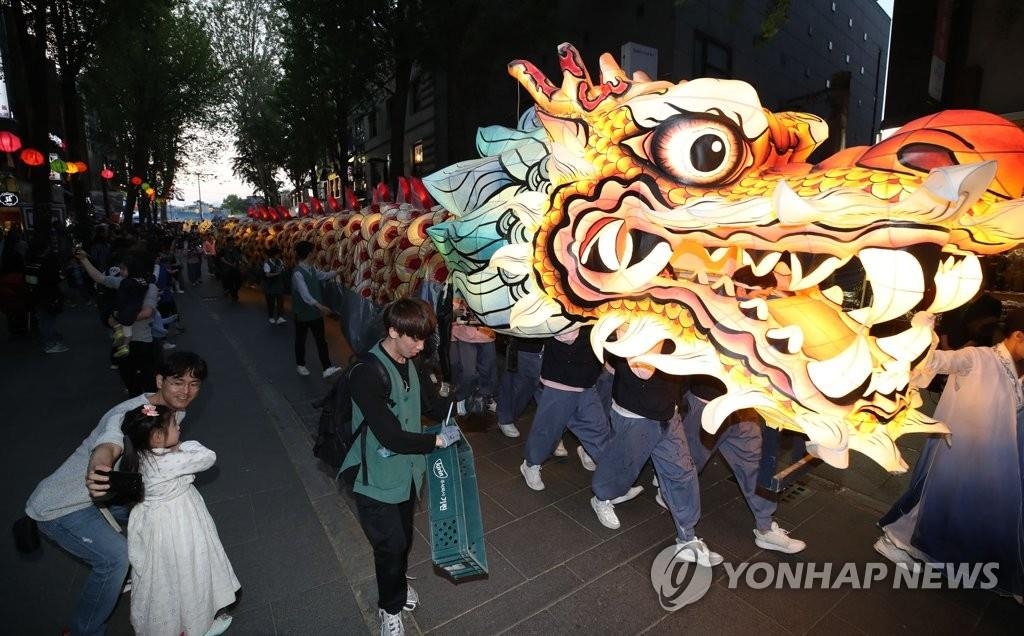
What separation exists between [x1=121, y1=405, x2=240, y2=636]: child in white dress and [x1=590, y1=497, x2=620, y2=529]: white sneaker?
7.91 feet

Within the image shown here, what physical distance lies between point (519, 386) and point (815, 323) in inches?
123

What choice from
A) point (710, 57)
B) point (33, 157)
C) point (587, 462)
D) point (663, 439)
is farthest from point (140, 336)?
point (710, 57)

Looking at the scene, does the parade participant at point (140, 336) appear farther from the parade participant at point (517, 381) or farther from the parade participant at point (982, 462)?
the parade participant at point (982, 462)

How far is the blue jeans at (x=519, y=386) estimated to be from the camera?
15.8 feet

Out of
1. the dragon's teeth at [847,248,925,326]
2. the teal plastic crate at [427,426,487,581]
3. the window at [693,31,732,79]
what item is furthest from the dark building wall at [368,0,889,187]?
the dragon's teeth at [847,248,925,326]

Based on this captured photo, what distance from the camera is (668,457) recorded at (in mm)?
3283

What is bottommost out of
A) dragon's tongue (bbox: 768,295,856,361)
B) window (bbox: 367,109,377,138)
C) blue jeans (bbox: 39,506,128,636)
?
blue jeans (bbox: 39,506,128,636)

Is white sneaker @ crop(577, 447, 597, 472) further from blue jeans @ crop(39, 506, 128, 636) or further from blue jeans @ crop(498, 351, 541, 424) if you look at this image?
blue jeans @ crop(39, 506, 128, 636)

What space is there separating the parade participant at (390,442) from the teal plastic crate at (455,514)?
12 centimetres

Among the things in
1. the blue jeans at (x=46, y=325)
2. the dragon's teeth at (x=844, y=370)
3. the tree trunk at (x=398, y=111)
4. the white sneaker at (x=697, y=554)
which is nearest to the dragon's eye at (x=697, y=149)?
the dragon's teeth at (x=844, y=370)

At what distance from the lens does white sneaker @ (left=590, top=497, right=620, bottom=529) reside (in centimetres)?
365

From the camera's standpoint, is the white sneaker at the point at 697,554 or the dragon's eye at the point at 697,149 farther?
the white sneaker at the point at 697,554

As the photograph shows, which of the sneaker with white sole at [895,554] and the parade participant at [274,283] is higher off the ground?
the parade participant at [274,283]

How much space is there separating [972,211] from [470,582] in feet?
9.69
